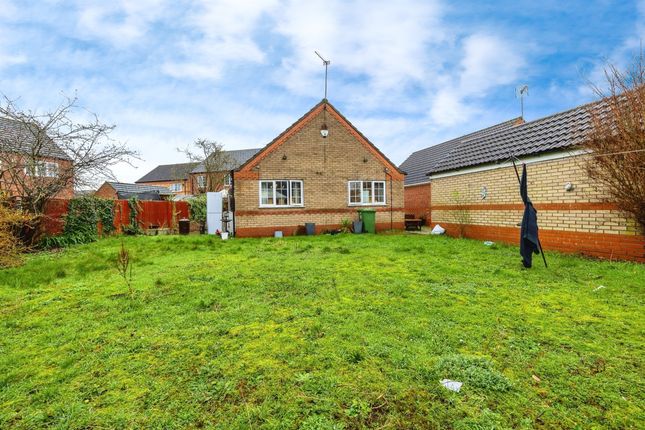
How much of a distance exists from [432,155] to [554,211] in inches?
579

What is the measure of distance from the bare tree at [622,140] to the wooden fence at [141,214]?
1848 centimetres

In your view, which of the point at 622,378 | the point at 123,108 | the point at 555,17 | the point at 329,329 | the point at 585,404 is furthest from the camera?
the point at 123,108

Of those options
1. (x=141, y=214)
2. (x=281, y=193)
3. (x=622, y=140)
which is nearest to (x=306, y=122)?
(x=281, y=193)

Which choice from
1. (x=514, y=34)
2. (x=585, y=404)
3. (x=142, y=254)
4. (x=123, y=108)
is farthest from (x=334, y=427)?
(x=123, y=108)

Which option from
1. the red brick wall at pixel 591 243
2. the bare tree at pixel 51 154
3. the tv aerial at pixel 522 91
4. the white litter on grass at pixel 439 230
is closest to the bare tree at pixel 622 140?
the red brick wall at pixel 591 243

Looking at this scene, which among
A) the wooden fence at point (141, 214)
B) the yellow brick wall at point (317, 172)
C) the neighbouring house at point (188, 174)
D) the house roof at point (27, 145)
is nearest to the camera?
the house roof at point (27, 145)

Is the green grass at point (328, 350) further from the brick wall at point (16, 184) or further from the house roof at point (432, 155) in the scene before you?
the house roof at point (432, 155)

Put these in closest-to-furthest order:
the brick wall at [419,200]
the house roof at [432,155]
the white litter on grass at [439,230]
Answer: the white litter on grass at [439,230] → the brick wall at [419,200] → the house roof at [432,155]

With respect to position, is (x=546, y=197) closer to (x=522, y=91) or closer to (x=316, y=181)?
(x=316, y=181)

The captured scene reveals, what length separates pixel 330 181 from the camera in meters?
16.1

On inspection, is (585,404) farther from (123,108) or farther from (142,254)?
(123,108)

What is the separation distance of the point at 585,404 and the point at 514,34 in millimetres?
12304

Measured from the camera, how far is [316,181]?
1591 centimetres

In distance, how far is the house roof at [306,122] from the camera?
15203 millimetres
